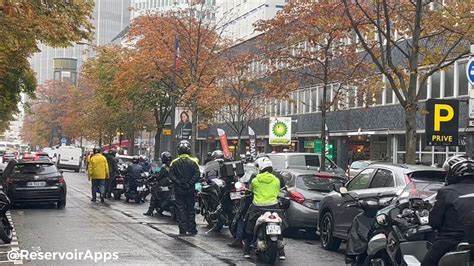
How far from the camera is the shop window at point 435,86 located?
34.5 meters

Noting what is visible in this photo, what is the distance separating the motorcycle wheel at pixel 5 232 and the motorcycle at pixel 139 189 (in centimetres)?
998

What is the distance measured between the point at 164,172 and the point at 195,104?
55.9ft

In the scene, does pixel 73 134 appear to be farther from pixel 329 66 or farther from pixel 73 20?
pixel 73 20

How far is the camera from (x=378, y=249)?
24.4 ft

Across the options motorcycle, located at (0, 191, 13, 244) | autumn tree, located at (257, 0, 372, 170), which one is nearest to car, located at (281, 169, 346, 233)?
motorcycle, located at (0, 191, 13, 244)

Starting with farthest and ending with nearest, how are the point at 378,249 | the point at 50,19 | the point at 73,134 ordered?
the point at 73,134, the point at 50,19, the point at 378,249

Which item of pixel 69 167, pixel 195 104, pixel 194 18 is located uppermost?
pixel 194 18

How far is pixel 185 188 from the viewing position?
44.9 ft

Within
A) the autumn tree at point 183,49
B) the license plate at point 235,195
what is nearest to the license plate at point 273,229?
the license plate at point 235,195

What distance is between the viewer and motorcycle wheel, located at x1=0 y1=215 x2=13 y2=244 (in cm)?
1154

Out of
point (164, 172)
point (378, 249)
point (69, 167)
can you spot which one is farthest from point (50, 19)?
point (69, 167)

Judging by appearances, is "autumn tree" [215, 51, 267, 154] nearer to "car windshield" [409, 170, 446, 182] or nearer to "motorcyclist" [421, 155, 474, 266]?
"car windshield" [409, 170, 446, 182]

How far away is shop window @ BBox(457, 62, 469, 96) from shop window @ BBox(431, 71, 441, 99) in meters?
1.42

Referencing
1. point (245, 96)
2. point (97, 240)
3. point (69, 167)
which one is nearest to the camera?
point (97, 240)
